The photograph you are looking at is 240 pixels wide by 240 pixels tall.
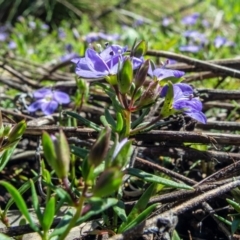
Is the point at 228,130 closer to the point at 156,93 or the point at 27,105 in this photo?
the point at 156,93

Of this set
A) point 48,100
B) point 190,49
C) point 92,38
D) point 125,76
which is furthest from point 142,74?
point 92,38

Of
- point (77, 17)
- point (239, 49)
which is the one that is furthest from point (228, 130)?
point (77, 17)

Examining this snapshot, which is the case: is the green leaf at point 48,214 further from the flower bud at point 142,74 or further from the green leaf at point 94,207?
the flower bud at point 142,74

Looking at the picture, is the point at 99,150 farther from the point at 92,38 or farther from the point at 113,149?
the point at 92,38

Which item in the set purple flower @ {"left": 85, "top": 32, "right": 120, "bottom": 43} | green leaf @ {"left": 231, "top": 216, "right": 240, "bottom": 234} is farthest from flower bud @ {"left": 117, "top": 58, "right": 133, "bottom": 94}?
purple flower @ {"left": 85, "top": 32, "right": 120, "bottom": 43}

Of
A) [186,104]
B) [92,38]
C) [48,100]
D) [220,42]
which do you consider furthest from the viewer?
[92,38]

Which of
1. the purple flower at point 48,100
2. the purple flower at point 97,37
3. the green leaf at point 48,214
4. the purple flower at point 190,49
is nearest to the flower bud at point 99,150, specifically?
the green leaf at point 48,214
